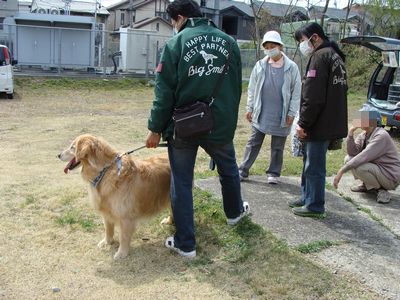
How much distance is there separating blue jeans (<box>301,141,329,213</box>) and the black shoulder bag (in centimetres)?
123

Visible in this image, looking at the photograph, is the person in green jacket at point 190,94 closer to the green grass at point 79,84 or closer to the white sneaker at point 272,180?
the white sneaker at point 272,180

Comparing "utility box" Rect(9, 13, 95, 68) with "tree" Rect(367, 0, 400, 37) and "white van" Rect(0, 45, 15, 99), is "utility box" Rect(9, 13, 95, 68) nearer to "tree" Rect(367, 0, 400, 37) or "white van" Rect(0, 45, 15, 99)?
"white van" Rect(0, 45, 15, 99)

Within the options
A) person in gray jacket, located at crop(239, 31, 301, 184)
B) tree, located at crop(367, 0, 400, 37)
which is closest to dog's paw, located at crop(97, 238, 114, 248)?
person in gray jacket, located at crop(239, 31, 301, 184)

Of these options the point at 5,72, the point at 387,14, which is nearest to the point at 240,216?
the point at 5,72

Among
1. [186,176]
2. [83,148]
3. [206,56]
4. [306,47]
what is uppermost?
[306,47]

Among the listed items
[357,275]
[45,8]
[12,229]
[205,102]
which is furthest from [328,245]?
[45,8]

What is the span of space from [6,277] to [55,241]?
2.21 ft

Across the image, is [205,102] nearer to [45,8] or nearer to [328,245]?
[328,245]

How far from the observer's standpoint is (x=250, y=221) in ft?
13.5

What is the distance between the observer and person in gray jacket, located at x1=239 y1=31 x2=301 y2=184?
17.0ft

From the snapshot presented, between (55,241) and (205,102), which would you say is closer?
(205,102)

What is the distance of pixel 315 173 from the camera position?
4.17 metres

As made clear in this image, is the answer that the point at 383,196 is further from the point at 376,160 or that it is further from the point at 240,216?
the point at 240,216

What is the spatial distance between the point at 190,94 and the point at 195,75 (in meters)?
0.14
